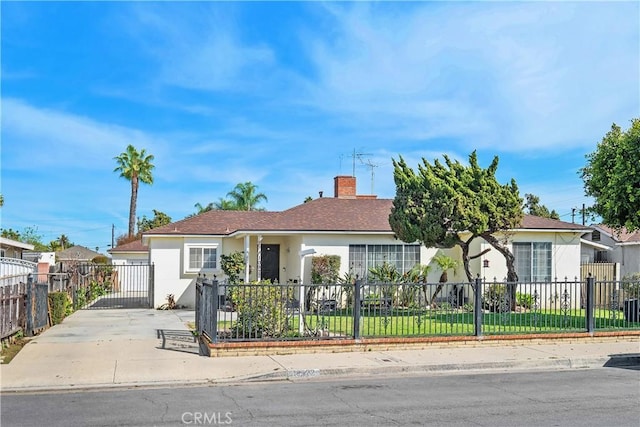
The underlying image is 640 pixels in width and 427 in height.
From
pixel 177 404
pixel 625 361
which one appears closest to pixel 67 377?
pixel 177 404

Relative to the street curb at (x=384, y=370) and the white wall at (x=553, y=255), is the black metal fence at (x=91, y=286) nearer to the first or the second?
the street curb at (x=384, y=370)

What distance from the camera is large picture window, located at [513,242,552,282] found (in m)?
24.5

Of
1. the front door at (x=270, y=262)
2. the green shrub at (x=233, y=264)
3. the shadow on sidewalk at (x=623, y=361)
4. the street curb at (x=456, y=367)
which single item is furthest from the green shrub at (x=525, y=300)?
the green shrub at (x=233, y=264)

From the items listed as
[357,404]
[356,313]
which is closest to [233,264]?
[356,313]

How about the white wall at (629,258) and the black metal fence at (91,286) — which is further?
the white wall at (629,258)

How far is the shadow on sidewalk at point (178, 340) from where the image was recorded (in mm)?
13897

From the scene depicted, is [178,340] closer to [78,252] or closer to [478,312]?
[478,312]

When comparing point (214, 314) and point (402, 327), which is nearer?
point (214, 314)

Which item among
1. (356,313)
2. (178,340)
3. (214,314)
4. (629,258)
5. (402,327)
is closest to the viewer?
(214,314)

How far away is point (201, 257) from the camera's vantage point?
85.8 ft

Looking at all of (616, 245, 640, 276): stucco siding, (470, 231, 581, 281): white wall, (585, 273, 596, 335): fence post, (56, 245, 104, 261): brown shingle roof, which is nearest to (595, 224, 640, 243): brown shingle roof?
(616, 245, 640, 276): stucco siding

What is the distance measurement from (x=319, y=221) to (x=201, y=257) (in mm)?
5390

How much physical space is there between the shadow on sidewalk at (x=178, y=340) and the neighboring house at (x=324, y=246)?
615 cm

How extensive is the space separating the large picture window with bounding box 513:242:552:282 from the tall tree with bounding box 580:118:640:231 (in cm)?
527
